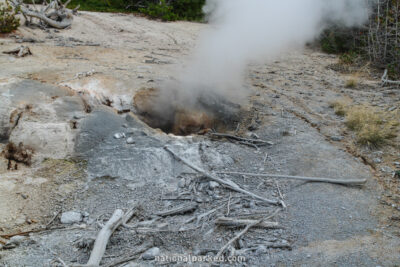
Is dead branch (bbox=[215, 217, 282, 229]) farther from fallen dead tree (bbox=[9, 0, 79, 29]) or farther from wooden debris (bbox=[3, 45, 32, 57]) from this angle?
fallen dead tree (bbox=[9, 0, 79, 29])

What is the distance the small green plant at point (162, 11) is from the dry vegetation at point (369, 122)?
6430 mm

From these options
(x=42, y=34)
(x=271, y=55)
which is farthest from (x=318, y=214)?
(x=42, y=34)

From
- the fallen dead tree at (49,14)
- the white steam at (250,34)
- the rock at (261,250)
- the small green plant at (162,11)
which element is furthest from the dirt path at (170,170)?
the small green plant at (162,11)

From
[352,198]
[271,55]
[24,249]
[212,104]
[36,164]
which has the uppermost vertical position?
[271,55]

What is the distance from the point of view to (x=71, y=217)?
2.82 metres

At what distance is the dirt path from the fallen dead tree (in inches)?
103

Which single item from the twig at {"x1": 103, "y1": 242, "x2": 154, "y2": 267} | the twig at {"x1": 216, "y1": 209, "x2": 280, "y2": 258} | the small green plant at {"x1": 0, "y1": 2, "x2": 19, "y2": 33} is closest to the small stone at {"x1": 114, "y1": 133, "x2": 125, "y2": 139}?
the twig at {"x1": 103, "y1": 242, "x2": 154, "y2": 267}

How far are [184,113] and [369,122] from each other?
226 centimetres

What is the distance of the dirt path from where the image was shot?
8.23ft

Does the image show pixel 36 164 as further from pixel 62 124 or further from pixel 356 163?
pixel 356 163

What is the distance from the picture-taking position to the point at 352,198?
3000mm

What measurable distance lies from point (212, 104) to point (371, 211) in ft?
7.60

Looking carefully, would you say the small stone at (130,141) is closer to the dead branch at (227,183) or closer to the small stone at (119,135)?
the small stone at (119,135)

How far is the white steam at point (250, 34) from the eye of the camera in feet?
17.1
